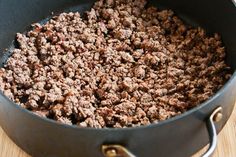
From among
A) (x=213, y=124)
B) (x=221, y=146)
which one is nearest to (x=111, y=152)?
(x=213, y=124)

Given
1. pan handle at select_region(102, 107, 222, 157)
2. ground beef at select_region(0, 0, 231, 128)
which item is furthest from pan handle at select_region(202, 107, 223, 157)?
ground beef at select_region(0, 0, 231, 128)

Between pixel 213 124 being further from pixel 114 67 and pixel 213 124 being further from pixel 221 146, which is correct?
pixel 114 67

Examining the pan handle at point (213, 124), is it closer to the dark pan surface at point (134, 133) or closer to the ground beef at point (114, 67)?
the dark pan surface at point (134, 133)

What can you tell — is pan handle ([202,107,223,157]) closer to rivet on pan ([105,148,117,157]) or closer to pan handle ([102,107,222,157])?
pan handle ([102,107,222,157])

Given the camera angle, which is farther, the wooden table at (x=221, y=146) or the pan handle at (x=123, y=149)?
the wooden table at (x=221, y=146)

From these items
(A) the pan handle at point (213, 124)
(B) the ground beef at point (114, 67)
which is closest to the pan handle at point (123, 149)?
(A) the pan handle at point (213, 124)

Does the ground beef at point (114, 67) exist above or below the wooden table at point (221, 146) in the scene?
above

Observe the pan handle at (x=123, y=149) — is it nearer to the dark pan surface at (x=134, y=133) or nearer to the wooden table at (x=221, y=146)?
the dark pan surface at (x=134, y=133)
